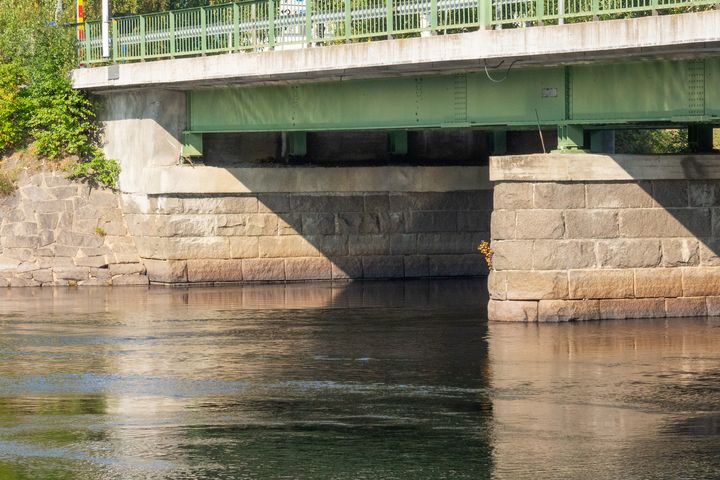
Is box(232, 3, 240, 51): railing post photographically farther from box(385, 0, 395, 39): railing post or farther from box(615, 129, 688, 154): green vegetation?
box(615, 129, 688, 154): green vegetation

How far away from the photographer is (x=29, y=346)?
1049 inches

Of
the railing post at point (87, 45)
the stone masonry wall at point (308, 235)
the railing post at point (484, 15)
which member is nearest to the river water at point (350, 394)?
the stone masonry wall at point (308, 235)

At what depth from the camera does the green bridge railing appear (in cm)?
2741

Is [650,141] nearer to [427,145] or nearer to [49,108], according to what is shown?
[427,145]

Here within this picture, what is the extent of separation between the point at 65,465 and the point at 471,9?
48.0 feet

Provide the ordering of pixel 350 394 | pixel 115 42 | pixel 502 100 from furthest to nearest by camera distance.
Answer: pixel 115 42 < pixel 502 100 < pixel 350 394

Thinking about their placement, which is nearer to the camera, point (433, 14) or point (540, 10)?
point (540, 10)

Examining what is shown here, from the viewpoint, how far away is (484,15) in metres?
28.0

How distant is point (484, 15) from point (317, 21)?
5001 millimetres

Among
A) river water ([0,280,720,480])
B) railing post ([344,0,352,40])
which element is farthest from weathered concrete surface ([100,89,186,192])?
railing post ([344,0,352,40])

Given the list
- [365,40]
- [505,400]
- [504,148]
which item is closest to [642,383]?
[505,400]

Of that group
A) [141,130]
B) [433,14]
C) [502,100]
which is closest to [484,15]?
[433,14]

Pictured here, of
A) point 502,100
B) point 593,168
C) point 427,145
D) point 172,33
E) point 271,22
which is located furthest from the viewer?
point 427,145

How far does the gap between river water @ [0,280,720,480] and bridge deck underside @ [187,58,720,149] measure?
11.9ft
